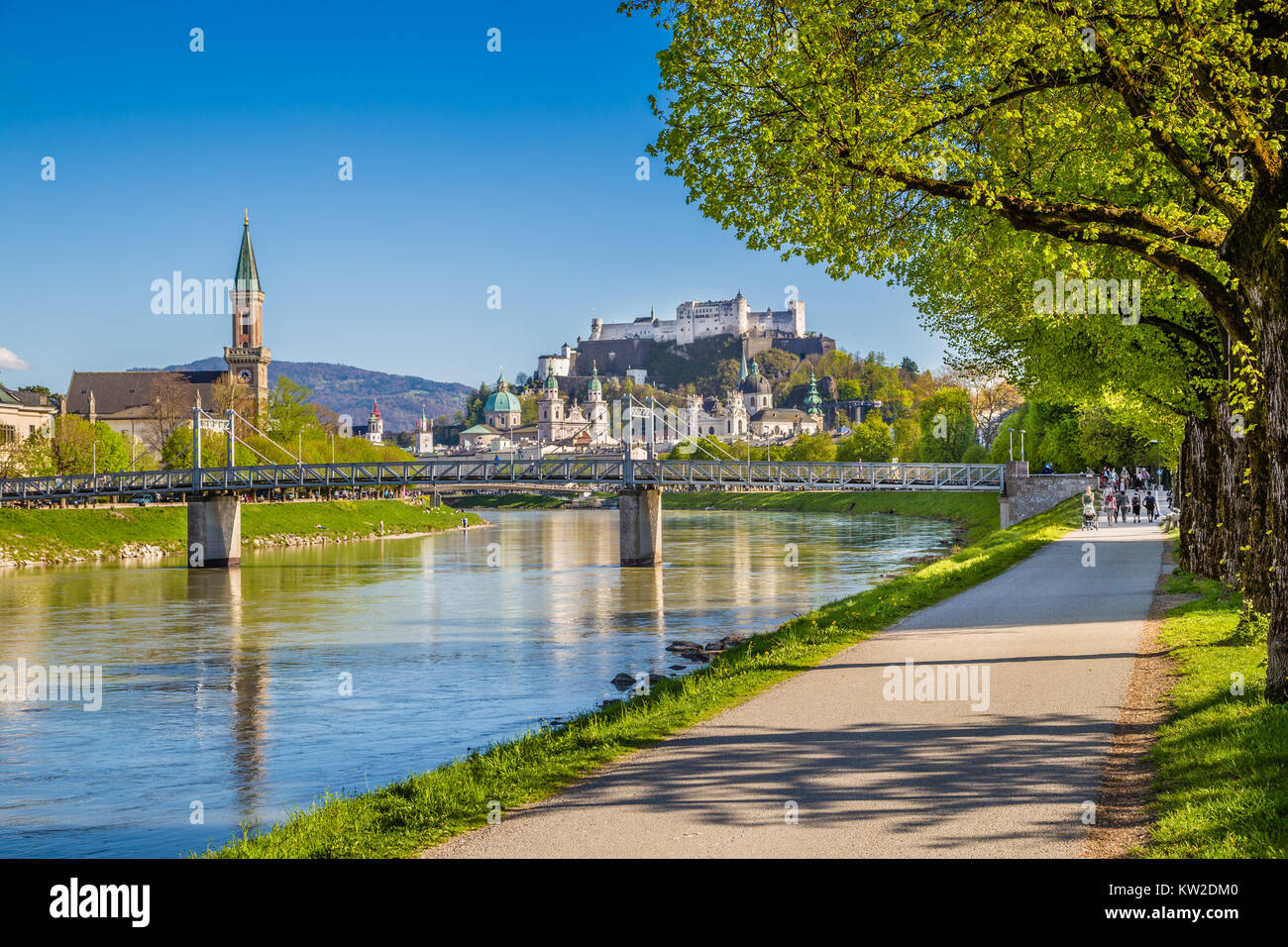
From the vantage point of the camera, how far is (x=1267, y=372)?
463 inches

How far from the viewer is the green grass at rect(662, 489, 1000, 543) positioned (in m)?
87.6

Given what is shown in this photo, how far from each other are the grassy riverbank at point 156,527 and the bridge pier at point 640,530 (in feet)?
101

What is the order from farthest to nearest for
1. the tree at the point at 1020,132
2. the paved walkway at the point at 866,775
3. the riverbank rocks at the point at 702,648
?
the riverbank rocks at the point at 702,648
the tree at the point at 1020,132
the paved walkway at the point at 866,775

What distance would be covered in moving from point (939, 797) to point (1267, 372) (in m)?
5.69

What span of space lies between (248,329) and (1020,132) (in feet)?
525

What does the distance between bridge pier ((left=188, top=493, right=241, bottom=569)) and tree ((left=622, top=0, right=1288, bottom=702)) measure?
55705mm

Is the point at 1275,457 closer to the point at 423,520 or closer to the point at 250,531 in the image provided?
the point at 250,531

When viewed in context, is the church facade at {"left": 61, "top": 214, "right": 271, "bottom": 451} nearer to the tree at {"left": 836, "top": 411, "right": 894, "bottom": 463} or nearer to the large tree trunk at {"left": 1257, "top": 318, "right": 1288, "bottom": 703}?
the tree at {"left": 836, "top": 411, "right": 894, "bottom": 463}

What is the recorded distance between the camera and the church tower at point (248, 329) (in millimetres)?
155000

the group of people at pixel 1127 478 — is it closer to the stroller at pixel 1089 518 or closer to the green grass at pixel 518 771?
the stroller at pixel 1089 518

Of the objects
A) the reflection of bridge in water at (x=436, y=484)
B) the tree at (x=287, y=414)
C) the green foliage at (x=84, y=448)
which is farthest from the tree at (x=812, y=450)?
the green foliage at (x=84, y=448)

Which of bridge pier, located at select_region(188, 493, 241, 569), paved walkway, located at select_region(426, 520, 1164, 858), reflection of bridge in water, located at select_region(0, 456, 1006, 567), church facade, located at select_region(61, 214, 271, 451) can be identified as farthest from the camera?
church facade, located at select_region(61, 214, 271, 451)

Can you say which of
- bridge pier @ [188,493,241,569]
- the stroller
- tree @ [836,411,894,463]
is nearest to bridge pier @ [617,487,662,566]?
the stroller
